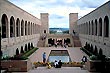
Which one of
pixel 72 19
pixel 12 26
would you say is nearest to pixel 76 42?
pixel 72 19

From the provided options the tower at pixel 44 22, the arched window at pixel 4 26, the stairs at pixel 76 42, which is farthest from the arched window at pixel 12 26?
the tower at pixel 44 22

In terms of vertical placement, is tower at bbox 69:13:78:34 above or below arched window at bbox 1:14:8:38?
above

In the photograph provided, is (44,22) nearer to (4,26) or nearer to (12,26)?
(12,26)

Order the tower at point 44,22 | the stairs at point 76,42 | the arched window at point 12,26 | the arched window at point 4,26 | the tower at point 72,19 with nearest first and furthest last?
the arched window at point 4,26 → the arched window at point 12,26 → the stairs at point 76,42 → the tower at point 44,22 → the tower at point 72,19

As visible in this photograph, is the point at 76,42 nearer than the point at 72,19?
Yes

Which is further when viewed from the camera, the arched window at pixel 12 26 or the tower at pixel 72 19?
the tower at pixel 72 19

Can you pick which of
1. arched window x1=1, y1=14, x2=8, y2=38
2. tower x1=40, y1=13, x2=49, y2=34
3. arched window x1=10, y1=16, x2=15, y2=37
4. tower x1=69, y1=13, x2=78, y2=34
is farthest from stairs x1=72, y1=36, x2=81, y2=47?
arched window x1=1, y1=14, x2=8, y2=38

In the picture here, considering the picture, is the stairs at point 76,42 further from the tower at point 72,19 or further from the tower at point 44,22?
the tower at point 44,22

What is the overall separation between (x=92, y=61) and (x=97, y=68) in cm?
56

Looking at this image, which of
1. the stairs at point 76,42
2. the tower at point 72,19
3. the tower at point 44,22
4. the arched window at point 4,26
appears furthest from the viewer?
the tower at point 72,19

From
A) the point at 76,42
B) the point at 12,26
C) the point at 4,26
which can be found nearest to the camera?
the point at 4,26

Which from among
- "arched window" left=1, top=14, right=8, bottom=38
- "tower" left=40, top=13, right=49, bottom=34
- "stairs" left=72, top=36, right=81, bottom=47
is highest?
"tower" left=40, top=13, right=49, bottom=34

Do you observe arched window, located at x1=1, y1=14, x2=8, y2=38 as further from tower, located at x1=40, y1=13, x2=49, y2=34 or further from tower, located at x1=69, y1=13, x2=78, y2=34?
tower, located at x1=69, y1=13, x2=78, y2=34

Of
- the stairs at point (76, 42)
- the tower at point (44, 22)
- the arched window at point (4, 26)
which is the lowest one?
the stairs at point (76, 42)
